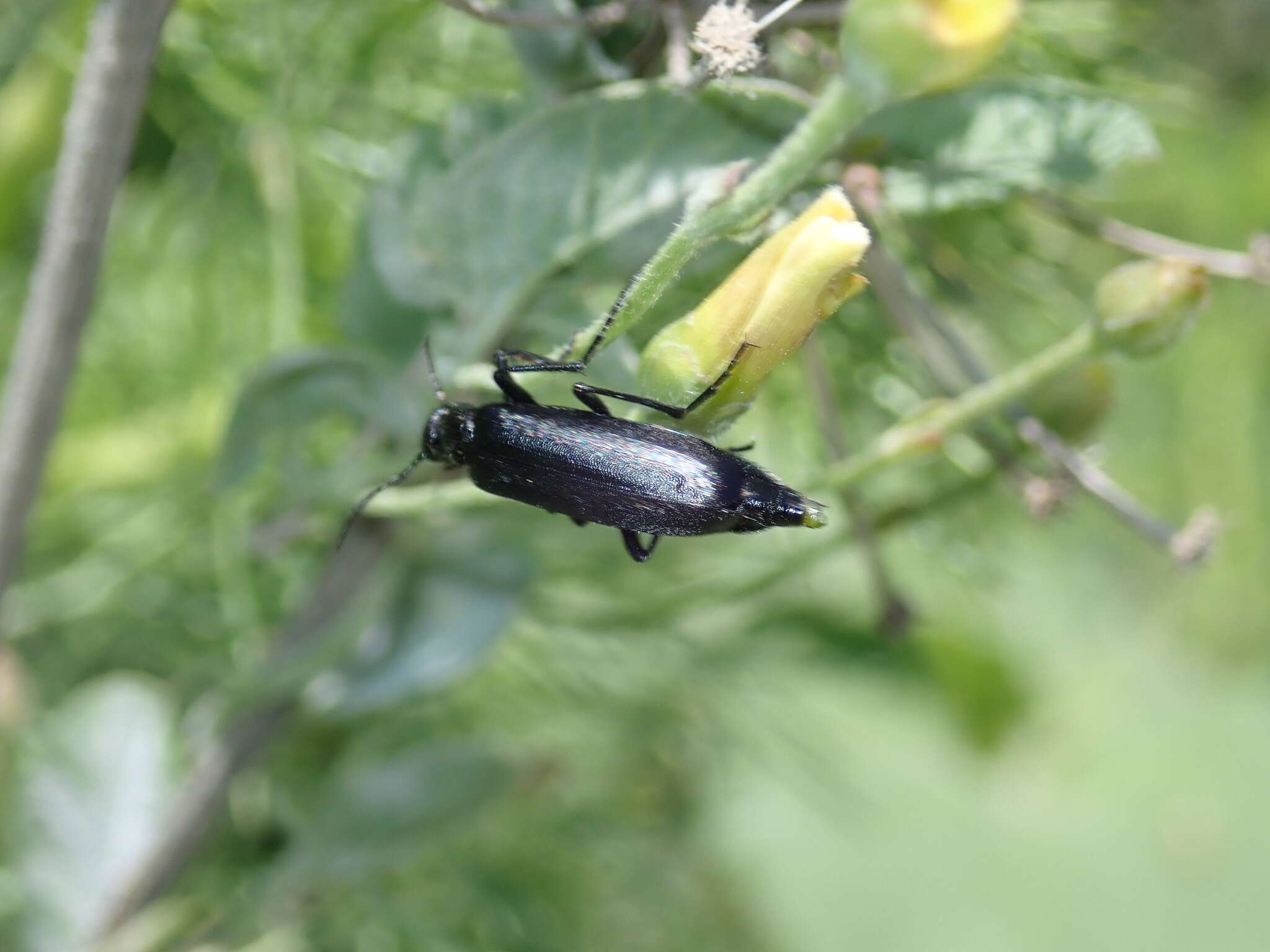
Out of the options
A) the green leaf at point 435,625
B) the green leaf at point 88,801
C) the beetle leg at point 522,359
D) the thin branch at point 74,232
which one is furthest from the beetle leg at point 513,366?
the green leaf at point 88,801

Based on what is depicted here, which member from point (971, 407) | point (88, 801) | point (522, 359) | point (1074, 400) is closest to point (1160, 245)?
point (1074, 400)

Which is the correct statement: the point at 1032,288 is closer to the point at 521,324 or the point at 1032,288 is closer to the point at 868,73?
the point at 521,324

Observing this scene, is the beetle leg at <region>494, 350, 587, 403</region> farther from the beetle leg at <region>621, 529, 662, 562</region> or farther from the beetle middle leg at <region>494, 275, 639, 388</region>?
the beetle leg at <region>621, 529, 662, 562</region>

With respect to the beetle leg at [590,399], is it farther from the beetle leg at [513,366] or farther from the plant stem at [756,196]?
the plant stem at [756,196]

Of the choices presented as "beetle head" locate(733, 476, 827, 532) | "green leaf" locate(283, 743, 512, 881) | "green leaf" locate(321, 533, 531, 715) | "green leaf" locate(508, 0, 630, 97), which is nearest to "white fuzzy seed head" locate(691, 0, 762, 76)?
"green leaf" locate(508, 0, 630, 97)

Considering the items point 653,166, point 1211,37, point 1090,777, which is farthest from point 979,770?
point 653,166

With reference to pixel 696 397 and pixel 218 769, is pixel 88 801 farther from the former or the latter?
pixel 696 397
